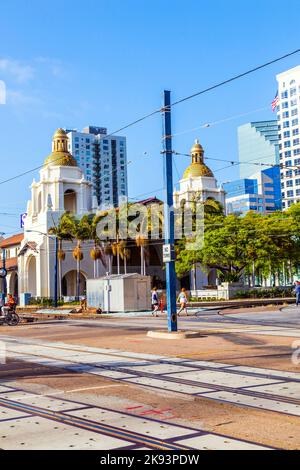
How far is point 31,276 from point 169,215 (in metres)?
54.0

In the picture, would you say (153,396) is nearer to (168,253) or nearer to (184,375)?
(184,375)

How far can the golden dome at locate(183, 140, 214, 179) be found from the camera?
7788 centimetres

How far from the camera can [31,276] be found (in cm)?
7275

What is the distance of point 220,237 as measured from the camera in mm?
55188

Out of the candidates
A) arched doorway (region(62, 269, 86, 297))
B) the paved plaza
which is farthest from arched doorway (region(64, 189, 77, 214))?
the paved plaza

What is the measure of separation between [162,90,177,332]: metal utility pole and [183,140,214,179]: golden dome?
56.5 meters

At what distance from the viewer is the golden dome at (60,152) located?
72.2 meters

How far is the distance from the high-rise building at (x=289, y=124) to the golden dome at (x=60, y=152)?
94.8 m

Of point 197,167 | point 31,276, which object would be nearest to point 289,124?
point 197,167

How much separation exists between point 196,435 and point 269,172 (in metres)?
187

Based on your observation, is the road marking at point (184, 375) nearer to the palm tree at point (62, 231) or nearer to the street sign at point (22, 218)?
the palm tree at point (62, 231)

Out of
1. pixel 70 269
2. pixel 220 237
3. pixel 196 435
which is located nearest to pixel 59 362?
pixel 196 435

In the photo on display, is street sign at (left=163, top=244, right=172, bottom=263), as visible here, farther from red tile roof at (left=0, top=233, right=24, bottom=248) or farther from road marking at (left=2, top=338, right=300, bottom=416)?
red tile roof at (left=0, top=233, right=24, bottom=248)
